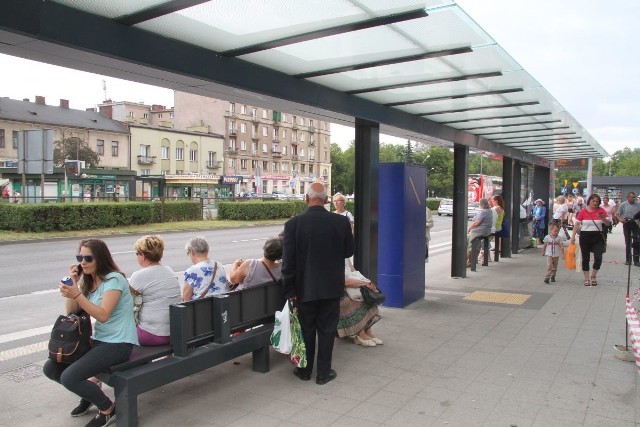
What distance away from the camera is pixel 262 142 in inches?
3155

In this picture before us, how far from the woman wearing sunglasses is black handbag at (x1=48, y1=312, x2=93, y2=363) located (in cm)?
6

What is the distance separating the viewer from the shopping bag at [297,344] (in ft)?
15.2

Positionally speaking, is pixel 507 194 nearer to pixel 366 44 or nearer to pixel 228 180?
pixel 366 44

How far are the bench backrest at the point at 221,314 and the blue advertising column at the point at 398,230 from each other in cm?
288

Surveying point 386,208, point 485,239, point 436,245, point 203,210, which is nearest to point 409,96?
point 386,208

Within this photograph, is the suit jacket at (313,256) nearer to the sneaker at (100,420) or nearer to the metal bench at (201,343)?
the metal bench at (201,343)

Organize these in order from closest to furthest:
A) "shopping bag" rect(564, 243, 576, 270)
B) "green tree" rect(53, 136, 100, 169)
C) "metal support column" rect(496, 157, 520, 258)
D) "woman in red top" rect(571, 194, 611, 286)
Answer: "woman in red top" rect(571, 194, 611, 286)
"shopping bag" rect(564, 243, 576, 270)
"metal support column" rect(496, 157, 520, 258)
"green tree" rect(53, 136, 100, 169)

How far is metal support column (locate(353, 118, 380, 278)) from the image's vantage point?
6.97 meters

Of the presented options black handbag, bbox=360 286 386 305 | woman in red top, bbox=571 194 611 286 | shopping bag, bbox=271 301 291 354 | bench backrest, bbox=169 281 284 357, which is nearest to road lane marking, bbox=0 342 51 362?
bench backrest, bbox=169 281 284 357

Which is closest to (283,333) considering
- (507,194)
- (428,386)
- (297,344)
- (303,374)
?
(297,344)

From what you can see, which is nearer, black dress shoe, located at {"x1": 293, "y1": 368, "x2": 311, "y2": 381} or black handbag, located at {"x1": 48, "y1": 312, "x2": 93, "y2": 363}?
black handbag, located at {"x1": 48, "y1": 312, "x2": 93, "y2": 363}

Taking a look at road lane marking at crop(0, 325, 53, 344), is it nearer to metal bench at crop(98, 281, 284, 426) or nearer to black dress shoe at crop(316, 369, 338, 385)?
metal bench at crop(98, 281, 284, 426)

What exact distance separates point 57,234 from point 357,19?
18976mm

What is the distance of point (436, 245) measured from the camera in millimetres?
19203
